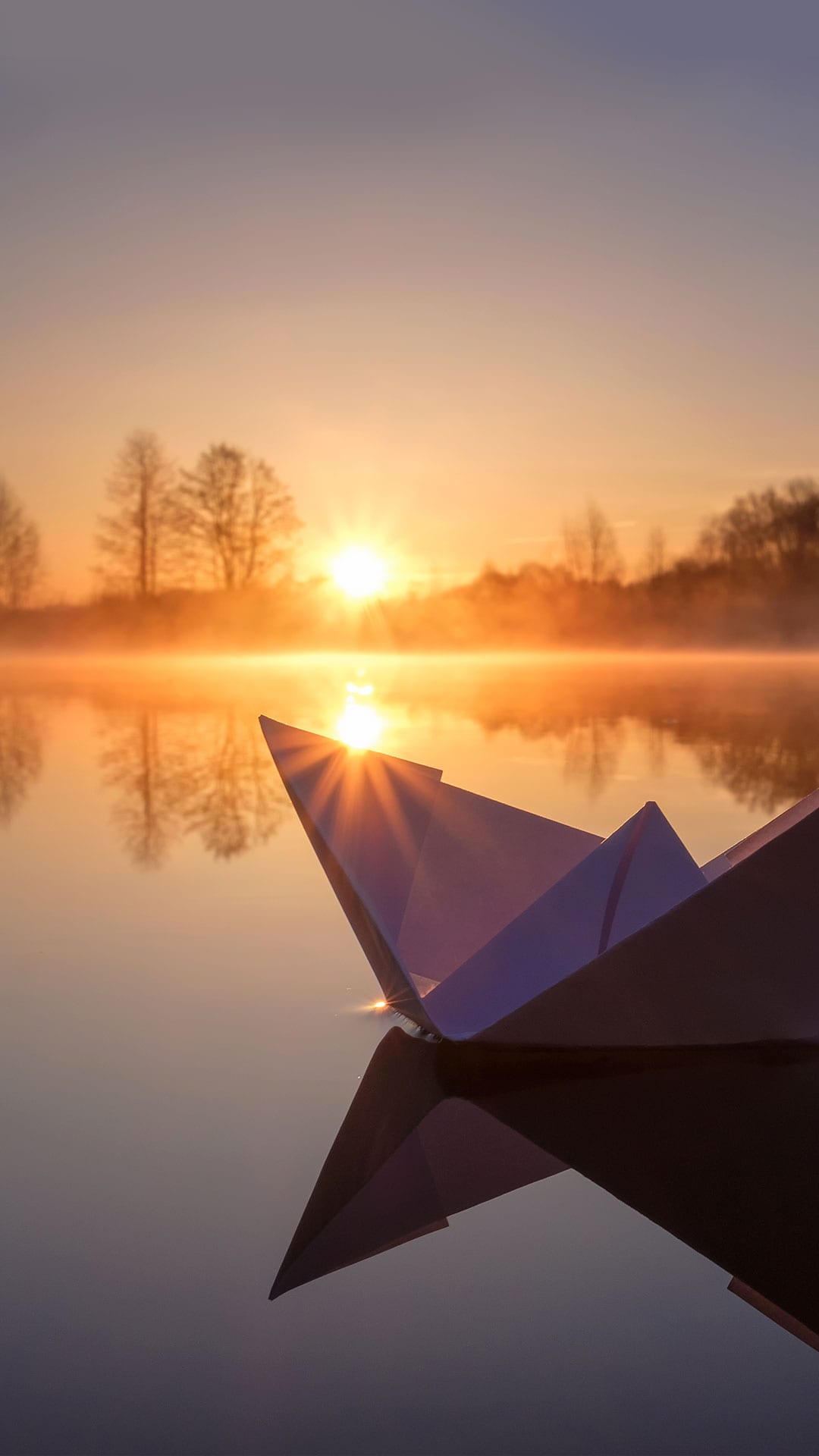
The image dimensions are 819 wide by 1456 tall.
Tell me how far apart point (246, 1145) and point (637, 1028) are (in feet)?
2.18

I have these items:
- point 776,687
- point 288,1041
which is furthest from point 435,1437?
point 776,687

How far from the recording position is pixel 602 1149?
5.68 feet

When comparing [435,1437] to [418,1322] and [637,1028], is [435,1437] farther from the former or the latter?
[637,1028]

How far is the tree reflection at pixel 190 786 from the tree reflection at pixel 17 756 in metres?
0.38

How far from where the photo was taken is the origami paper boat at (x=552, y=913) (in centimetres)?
185

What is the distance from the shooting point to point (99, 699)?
12.2 meters

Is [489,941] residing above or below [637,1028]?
above

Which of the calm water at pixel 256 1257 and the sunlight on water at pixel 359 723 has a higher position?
the sunlight on water at pixel 359 723

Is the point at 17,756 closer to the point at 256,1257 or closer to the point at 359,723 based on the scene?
the point at 359,723

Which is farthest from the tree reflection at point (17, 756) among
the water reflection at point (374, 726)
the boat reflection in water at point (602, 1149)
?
the boat reflection in water at point (602, 1149)

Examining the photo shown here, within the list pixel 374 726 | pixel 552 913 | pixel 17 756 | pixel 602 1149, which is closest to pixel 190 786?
pixel 17 756

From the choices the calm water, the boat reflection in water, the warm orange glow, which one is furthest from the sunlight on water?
the boat reflection in water

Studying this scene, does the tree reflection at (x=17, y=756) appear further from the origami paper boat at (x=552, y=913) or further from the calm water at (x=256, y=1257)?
the origami paper boat at (x=552, y=913)

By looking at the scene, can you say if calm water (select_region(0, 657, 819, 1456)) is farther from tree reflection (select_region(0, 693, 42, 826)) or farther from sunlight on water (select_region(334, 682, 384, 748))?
sunlight on water (select_region(334, 682, 384, 748))
